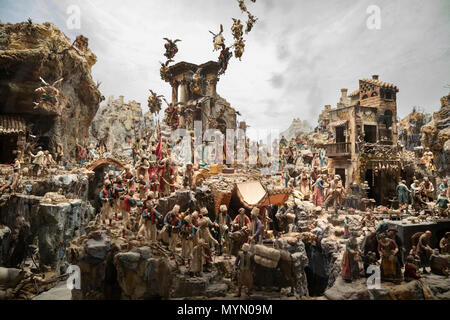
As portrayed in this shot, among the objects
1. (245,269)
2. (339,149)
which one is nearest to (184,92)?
(339,149)

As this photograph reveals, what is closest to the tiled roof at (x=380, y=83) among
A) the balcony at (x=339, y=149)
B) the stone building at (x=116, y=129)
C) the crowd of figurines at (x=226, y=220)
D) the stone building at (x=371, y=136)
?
the stone building at (x=371, y=136)

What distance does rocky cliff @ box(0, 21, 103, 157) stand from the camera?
28.6 ft

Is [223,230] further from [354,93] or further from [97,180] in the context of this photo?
[97,180]

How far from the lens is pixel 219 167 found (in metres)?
9.15

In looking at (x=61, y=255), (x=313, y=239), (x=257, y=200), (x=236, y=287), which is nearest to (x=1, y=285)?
(x=61, y=255)

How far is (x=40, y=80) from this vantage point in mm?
9281

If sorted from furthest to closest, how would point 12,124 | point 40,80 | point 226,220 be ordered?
point 40,80, point 12,124, point 226,220

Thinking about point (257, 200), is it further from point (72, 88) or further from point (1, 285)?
point (72, 88)

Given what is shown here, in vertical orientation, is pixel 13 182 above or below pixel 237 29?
below

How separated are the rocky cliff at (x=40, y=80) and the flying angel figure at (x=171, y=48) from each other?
2873 mm

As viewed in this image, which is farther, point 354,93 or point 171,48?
point 171,48

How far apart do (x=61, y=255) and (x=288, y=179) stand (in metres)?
8.05

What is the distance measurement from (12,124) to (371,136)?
11.8 metres
